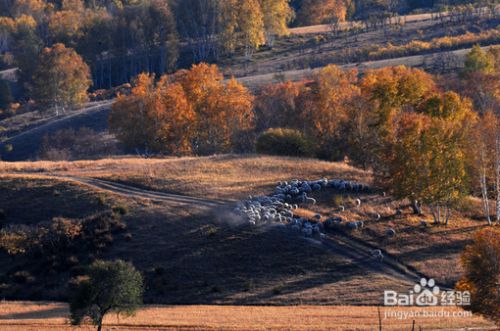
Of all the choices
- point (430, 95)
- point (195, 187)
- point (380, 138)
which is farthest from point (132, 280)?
point (430, 95)

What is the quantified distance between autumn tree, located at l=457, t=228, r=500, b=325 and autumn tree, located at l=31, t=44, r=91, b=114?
10380 cm

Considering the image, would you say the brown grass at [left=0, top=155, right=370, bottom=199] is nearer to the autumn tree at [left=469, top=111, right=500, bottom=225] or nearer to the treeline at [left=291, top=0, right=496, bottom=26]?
the autumn tree at [left=469, top=111, right=500, bottom=225]

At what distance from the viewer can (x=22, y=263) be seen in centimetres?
5984

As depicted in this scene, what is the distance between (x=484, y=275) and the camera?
39875 millimetres

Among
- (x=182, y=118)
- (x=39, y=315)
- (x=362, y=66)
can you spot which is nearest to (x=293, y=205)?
(x=39, y=315)

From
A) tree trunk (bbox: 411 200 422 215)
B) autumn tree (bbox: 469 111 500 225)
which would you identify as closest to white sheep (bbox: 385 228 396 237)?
tree trunk (bbox: 411 200 422 215)

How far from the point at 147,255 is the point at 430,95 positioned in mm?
41012

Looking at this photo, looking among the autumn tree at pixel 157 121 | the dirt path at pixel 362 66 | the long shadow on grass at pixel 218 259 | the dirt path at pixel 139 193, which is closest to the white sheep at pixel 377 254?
the long shadow on grass at pixel 218 259

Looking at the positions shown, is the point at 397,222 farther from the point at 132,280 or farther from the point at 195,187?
the point at 132,280

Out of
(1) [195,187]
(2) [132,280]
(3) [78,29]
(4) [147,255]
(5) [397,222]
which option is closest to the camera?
(2) [132,280]

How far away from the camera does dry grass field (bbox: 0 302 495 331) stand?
42.7 metres

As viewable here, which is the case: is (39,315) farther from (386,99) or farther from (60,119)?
(60,119)

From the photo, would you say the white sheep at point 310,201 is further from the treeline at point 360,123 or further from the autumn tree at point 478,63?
the autumn tree at point 478,63

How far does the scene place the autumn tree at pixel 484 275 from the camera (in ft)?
129
